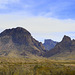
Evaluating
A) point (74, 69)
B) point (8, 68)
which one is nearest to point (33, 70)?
point (8, 68)

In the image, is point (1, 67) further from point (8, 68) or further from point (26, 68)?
point (26, 68)

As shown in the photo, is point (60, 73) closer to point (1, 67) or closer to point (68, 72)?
point (68, 72)

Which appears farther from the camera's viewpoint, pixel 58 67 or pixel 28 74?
pixel 58 67

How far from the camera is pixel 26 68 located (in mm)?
71938

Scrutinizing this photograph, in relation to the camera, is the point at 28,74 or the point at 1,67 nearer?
the point at 28,74

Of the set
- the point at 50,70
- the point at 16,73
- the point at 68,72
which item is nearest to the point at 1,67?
the point at 16,73

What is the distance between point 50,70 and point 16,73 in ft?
44.9

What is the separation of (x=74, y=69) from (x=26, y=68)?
1969 centimetres

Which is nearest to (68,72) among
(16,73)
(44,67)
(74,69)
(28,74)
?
(74,69)

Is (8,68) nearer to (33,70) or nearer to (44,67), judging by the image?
(33,70)

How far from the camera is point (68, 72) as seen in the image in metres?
69.9

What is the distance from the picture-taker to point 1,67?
7294 centimetres

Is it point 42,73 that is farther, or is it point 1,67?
point 1,67

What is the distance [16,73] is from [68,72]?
2069 cm
